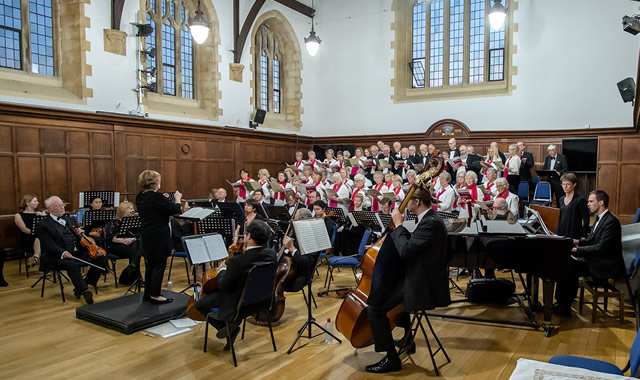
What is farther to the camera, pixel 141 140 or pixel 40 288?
pixel 141 140

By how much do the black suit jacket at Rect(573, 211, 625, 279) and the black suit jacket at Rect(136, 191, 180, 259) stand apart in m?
4.56

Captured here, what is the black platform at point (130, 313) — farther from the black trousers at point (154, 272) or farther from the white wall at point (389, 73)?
the white wall at point (389, 73)

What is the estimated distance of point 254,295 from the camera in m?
4.03

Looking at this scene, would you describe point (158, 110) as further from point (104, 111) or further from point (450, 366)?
point (450, 366)

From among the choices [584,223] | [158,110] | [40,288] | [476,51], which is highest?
[476,51]

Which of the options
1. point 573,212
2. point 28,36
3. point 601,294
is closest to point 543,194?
point 573,212

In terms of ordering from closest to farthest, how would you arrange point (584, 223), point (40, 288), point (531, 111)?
point (584, 223) < point (40, 288) < point (531, 111)

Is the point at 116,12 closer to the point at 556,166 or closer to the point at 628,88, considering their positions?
the point at 556,166

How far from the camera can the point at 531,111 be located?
1267 centimetres

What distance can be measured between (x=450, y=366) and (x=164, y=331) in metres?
2.92

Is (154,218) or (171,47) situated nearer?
(154,218)

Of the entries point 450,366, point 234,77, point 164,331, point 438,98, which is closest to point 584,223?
point 450,366

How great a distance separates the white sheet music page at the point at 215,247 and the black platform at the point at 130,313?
86cm

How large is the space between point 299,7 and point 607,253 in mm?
13135
